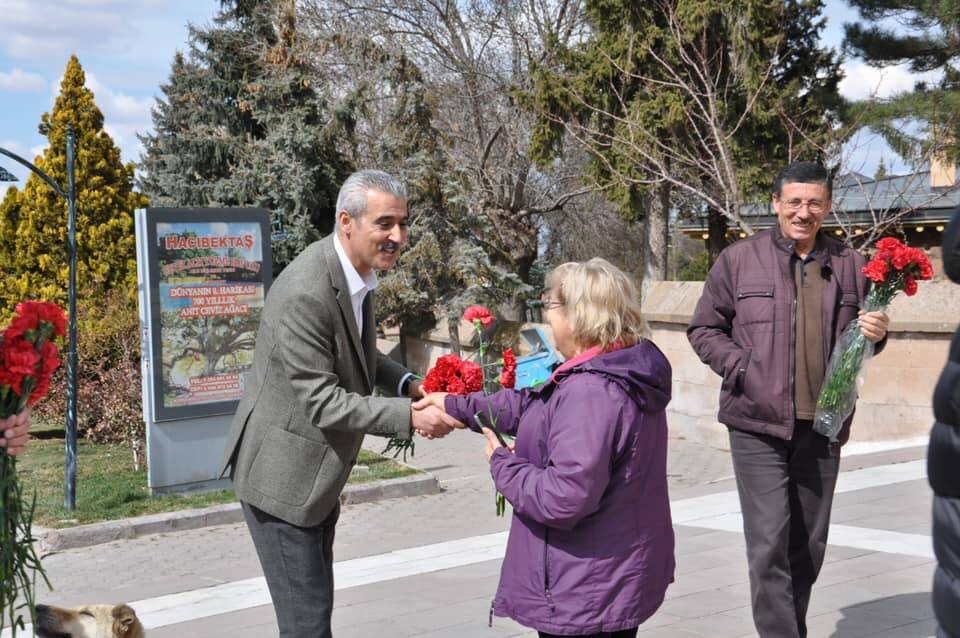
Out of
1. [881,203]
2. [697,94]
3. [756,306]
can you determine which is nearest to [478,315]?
[756,306]

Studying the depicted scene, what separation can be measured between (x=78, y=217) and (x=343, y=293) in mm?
14648

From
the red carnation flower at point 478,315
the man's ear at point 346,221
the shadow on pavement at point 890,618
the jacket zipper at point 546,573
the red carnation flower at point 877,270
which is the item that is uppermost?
the man's ear at point 346,221

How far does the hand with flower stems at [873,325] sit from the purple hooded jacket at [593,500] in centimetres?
154

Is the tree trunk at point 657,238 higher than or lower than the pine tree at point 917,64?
lower

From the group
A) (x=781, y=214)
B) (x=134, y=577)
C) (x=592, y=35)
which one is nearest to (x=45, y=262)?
(x=134, y=577)

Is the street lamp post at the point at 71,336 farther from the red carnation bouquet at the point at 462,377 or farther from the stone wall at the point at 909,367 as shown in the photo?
the stone wall at the point at 909,367

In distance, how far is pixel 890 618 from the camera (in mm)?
5578

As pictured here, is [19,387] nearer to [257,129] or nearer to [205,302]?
[205,302]

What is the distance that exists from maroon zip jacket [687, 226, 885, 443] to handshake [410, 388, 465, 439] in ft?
4.84

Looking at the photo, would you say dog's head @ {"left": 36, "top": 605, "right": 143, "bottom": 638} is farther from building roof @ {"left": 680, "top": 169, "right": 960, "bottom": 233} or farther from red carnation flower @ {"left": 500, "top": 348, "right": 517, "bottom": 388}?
building roof @ {"left": 680, "top": 169, "right": 960, "bottom": 233}

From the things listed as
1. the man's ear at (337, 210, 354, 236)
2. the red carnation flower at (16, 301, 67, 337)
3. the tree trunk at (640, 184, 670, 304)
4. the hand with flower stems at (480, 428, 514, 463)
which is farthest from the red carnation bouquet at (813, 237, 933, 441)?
the tree trunk at (640, 184, 670, 304)

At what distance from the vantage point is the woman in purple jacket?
3.15 m

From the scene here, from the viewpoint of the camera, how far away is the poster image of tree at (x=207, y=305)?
32.9ft

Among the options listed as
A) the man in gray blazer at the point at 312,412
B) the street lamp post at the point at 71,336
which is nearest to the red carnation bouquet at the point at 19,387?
the man in gray blazer at the point at 312,412
